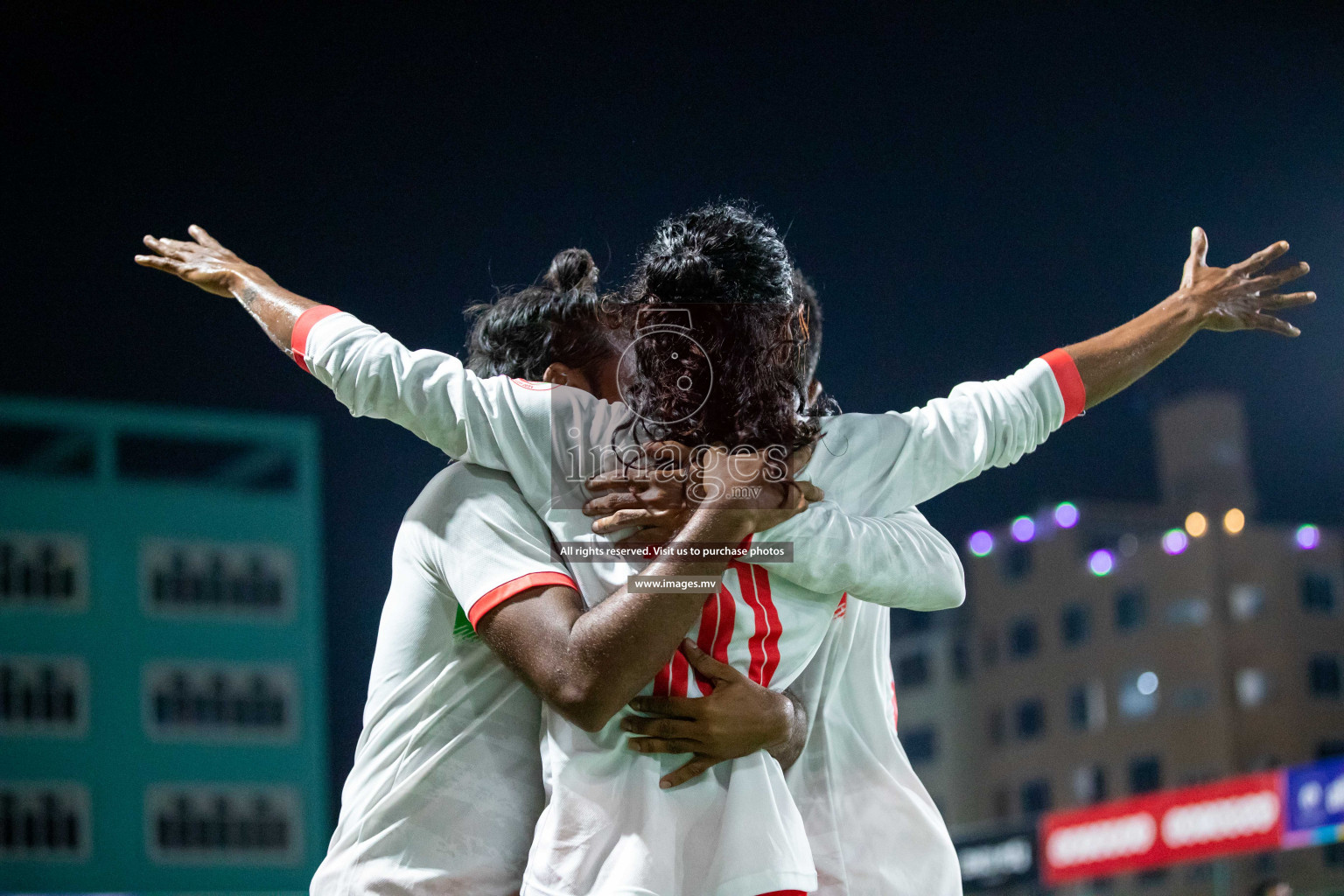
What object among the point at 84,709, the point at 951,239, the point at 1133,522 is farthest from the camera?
the point at 1133,522

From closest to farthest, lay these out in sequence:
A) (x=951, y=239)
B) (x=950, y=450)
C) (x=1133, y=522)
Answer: (x=950, y=450)
(x=951, y=239)
(x=1133, y=522)

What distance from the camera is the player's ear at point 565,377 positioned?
5.48 ft

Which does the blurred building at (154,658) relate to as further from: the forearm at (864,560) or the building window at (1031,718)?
the forearm at (864,560)

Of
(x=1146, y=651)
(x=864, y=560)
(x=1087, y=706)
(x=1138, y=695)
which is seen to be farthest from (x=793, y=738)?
(x=1087, y=706)

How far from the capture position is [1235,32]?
19.2ft

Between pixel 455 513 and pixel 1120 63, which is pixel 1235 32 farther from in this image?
pixel 455 513

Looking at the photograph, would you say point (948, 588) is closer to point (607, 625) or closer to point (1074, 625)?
point (607, 625)

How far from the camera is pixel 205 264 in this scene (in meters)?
1.71

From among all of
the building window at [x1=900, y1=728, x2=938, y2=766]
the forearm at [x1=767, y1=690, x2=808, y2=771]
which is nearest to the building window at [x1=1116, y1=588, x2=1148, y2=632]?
the building window at [x1=900, y1=728, x2=938, y2=766]

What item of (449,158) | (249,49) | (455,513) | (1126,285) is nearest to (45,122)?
(249,49)

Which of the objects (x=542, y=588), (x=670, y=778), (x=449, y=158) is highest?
(x=449, y=158)

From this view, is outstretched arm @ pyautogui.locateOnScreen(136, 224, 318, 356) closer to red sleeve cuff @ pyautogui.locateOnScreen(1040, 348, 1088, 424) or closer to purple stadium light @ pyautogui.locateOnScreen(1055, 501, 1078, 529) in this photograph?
red sleeve cuff @ pyautogui.locateOnScreen(1040, 348, 1088, 424)

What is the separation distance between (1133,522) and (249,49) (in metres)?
24.0

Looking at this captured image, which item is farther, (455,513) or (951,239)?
(951,239)
